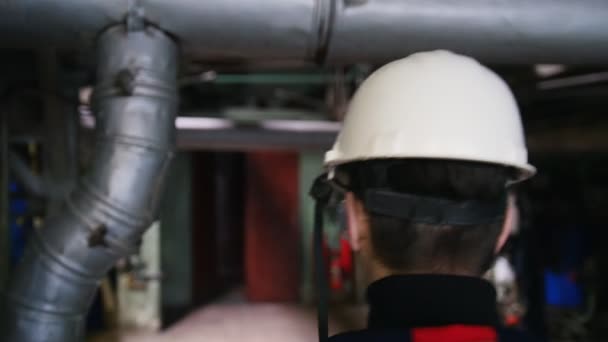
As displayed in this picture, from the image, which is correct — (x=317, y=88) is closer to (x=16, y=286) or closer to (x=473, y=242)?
(x=16, y=286)

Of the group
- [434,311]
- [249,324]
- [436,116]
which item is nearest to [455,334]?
[434,311]

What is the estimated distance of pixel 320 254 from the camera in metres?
0.86

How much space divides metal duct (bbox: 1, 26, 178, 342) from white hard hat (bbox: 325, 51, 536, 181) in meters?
0.66

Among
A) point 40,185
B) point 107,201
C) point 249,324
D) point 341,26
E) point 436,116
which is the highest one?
point 341,26

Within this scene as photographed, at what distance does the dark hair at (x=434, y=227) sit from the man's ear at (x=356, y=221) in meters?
0.03

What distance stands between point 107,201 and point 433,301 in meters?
0.88

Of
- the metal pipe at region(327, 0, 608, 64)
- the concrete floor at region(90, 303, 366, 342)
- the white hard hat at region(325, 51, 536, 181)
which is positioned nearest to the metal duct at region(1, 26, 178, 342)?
the metal pipe at region(327, 0, 608, 64)

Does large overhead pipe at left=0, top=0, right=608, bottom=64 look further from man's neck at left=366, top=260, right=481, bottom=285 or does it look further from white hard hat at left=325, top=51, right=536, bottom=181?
man's neck at left=366, top=260, right=481, bottom=285

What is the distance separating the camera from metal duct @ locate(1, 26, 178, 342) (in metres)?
1.15

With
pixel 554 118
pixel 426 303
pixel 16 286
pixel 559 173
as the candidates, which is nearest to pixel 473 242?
pixel 426 303

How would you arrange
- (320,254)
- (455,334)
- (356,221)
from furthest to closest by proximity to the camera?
1. (320,254)
2. (356,221)
3. (455,334)

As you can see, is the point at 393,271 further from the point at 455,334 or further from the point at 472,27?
the point at 472,27

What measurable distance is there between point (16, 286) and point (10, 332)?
0.12 metres

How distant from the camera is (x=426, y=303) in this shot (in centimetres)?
61
